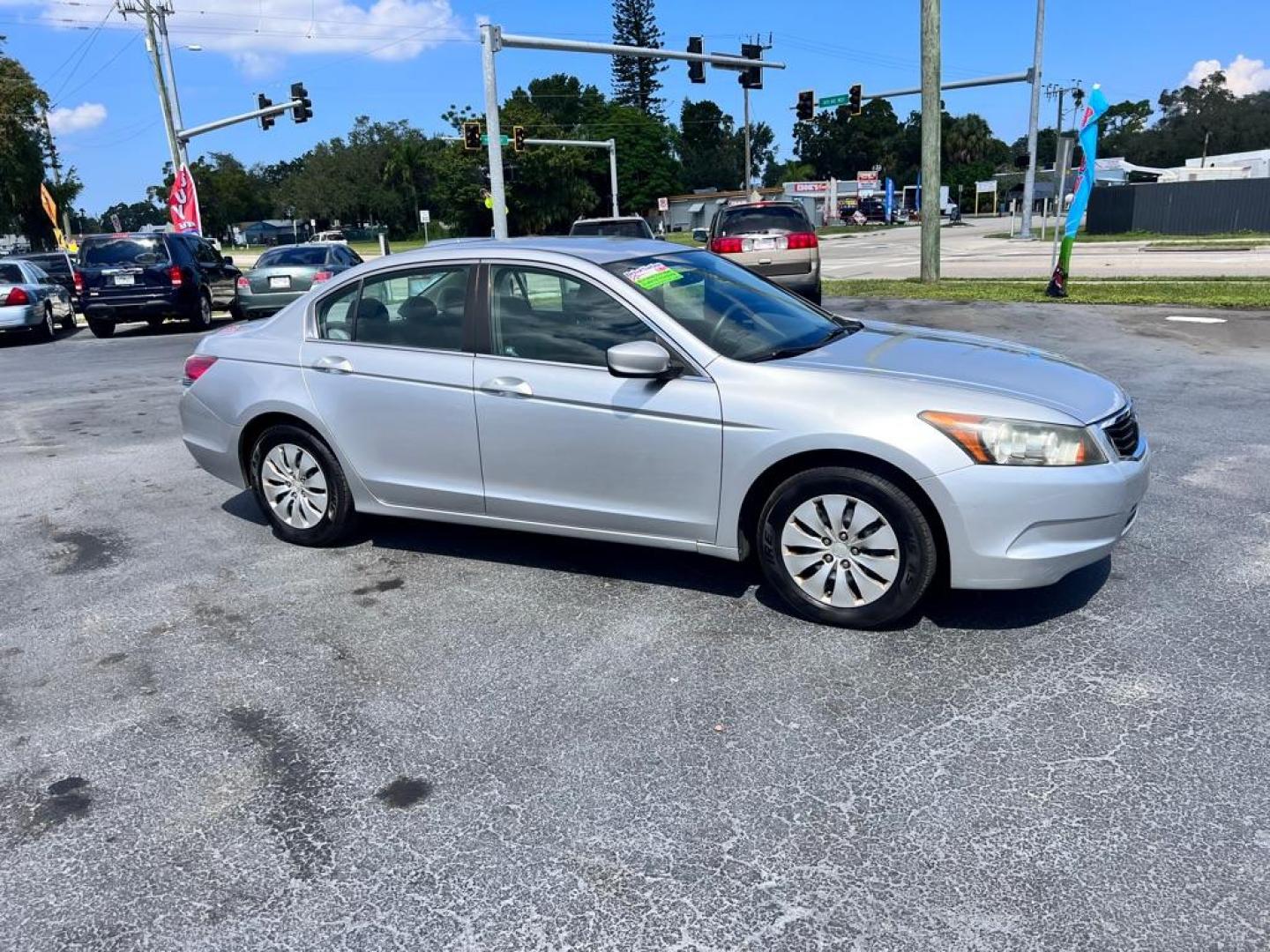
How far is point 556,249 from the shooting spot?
4.82 m

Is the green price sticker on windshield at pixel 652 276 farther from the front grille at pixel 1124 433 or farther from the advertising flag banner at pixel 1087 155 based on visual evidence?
the advertising flag banner at pixel 1087 155

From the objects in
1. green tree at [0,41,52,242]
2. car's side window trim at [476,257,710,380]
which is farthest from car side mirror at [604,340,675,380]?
green tree at [0,41,52,242]

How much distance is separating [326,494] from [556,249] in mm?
1877

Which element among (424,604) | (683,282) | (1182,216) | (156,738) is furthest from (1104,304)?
(1182,216)

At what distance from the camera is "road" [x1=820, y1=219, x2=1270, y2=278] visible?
21375mm

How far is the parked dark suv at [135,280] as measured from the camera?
17.2m

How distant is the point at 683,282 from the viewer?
4777mm

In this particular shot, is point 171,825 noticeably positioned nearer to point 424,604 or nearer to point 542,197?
point 424,604

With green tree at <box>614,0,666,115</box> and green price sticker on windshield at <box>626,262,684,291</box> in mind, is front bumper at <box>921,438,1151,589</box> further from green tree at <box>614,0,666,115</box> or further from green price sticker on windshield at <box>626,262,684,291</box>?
green tree at <box>614,0,666,115</box>

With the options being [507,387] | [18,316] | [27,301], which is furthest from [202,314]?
[507,387]

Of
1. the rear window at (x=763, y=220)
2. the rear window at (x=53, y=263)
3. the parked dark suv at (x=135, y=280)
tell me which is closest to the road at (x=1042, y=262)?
the rear window at (x=763, y=220)

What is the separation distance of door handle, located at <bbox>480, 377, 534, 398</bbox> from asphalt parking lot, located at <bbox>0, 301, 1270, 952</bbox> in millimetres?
977

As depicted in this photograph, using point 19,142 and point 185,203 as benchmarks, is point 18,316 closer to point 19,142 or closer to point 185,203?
point 185,203

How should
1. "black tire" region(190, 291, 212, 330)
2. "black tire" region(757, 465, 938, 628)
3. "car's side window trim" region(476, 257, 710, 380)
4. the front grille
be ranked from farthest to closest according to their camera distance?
"black tire" region(190, 291, 212, 330) < "car's side window trim" region(476, 257, 710, 380) < the front grille < "black tire" region(757, 465, 938, 628)
